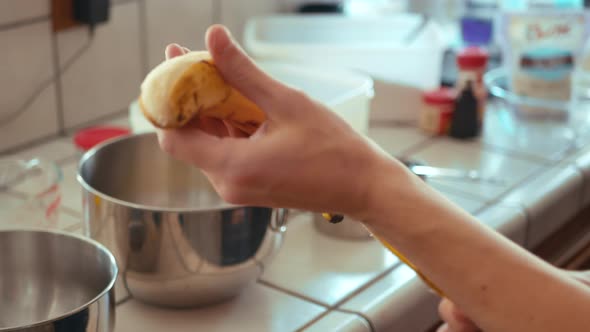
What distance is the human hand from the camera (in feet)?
1.88

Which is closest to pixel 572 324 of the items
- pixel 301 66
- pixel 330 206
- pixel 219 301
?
pixel 330 206

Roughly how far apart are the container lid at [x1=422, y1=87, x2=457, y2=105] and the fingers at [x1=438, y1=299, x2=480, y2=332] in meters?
0.60

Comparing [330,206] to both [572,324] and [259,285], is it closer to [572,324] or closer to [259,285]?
[572,324]

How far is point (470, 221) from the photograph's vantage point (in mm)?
681

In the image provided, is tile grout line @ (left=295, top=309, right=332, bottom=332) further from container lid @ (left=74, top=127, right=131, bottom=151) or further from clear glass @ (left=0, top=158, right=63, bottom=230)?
container lid @ (left=74, top=127, right=131, bottom=151)

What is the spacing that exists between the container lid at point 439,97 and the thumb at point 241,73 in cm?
85

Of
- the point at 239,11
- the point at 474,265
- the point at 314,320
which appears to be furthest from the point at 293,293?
the point at 239,11

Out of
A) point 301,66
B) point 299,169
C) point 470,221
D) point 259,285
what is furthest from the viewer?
point 301,66

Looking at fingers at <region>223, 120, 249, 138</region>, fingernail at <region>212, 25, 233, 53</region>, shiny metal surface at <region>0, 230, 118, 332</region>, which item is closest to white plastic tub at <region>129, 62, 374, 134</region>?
Answer: shiny metal surface at <region>0, 230, 118, 332</region>

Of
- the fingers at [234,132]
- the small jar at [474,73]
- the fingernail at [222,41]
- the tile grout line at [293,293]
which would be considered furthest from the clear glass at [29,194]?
the small jar at [474,73]

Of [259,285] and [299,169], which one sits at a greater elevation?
[299,169]

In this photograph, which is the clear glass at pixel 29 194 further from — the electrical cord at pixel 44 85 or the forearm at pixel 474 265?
the forearm at pixel 474 265

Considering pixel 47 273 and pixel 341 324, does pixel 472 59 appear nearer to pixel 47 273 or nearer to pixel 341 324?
pixel 341 324

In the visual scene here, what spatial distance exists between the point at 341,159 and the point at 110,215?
32cm
